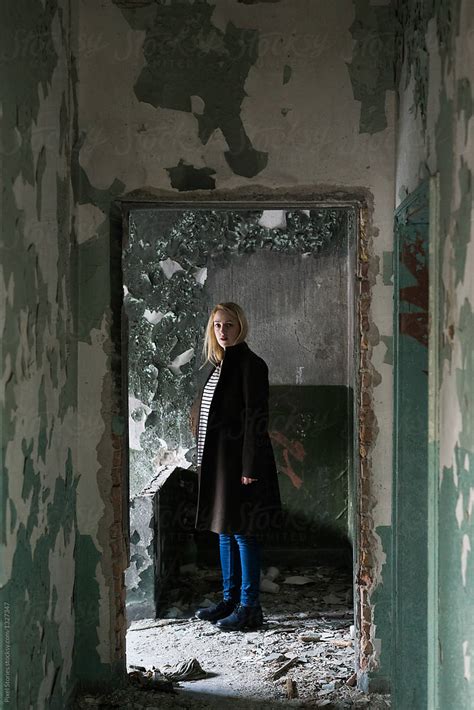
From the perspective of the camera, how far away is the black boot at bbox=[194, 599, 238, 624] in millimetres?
4176

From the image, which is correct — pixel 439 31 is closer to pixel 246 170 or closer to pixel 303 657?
pixel 246 170

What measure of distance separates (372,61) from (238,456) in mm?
1847

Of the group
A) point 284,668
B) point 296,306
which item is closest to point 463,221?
point 284,668

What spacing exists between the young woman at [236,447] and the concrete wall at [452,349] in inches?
62.1

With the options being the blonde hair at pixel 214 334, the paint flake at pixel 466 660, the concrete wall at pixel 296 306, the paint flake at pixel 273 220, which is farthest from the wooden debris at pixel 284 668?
the paint flake at pixel 273 220

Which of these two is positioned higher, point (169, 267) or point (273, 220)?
point (273, 220)

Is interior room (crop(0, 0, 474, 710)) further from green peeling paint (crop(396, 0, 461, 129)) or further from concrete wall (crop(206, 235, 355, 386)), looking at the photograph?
concrete wall (crop(206, 235, 355, 386))

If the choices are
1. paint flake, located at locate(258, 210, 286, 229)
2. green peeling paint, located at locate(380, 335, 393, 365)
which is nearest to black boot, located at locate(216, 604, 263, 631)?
green peeling paint, located at locate(380, 335, 393, 365)

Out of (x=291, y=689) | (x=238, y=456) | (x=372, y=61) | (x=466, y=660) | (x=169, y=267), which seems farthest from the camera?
(x=169, y=267)

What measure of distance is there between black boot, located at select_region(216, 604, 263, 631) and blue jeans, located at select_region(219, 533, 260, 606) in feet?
0.09

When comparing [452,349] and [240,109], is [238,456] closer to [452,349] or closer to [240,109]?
[240,109]

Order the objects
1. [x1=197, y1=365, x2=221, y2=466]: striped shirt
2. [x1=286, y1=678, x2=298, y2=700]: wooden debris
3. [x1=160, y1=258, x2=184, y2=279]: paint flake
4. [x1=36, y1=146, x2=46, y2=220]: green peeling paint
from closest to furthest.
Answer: [x1=36, y1=146, x2=46, y2=220]: green peeling paint → [x1=286, y1=678, x2=298, y2=700]: wooden debris → [x1=197, y1=365, x2=221, y2=466]: striped shirt → [x1=160, y1=258, x2=184, y2=279]: paint flake

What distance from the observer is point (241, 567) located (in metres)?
4.05

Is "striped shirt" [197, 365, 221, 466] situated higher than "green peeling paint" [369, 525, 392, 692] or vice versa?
"striped shirt" [197, 365, 221, 466]
